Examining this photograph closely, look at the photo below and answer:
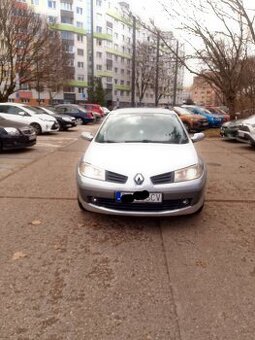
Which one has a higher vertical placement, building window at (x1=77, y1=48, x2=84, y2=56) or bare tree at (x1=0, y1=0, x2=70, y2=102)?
building window at (x1=77, y1=48, x2=84, y2=56)

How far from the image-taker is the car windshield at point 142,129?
17.7 feet

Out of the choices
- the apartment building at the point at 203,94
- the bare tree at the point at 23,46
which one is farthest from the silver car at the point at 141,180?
the bare tree at the point at 23,46

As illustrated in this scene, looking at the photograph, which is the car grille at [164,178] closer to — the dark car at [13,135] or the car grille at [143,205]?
the car grille at [143,205]

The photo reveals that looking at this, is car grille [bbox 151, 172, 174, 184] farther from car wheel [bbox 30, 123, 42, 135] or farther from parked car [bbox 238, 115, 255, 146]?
car wheel [bbox 30, 123, 42, 135]

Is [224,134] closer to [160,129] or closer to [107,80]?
[160,129]

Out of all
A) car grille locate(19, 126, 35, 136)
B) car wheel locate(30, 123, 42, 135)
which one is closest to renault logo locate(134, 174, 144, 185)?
car grille locate(19, 126, 35, 136)

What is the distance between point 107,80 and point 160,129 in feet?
250

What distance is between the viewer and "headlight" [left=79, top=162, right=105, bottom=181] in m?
4.42

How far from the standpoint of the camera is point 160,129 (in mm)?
5664

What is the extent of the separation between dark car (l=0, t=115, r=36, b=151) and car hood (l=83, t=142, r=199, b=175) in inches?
241

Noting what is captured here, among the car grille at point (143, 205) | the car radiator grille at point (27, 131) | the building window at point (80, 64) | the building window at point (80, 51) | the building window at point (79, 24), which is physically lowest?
the car grille at point (143, 205)

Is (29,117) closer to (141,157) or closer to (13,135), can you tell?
(13,135)

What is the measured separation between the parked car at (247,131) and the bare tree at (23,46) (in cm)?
2081

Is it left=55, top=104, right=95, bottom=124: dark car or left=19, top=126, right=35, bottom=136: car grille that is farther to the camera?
left=55, top=104, right=95, bottom=124: dark car
